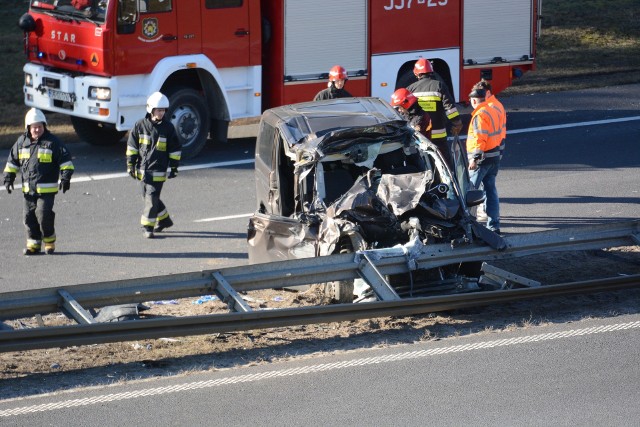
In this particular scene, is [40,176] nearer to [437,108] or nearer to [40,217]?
[40,217]

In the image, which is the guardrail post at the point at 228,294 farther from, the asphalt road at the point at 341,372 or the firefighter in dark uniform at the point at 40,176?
the firefighter in dark uniform at the point at 40,176

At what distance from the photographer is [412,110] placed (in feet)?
38.8

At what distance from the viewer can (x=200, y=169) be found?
14.8 meters

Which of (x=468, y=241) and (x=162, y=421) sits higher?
(x=468, y=241)

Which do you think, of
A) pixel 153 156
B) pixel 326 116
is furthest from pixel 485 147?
pixel 153 156

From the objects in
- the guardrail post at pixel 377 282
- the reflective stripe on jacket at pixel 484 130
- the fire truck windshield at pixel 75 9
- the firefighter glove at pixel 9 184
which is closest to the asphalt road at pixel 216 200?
the firefighter glove at pixel 9 184

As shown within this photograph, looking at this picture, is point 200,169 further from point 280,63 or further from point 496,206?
A: point 496,206

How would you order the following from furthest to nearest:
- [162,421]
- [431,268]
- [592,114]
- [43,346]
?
[592,114] < [431,268] < [43,346] < [162,421]

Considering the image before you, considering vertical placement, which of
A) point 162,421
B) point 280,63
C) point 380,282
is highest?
point 280,63

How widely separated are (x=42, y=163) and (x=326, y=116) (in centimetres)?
336

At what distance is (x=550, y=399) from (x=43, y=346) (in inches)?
141

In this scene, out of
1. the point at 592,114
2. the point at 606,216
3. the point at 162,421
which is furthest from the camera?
the point at 592,114

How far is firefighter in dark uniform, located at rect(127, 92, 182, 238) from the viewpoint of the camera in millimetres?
11812

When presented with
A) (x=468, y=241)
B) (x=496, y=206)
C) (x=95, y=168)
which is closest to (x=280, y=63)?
(x=95, y=168)
